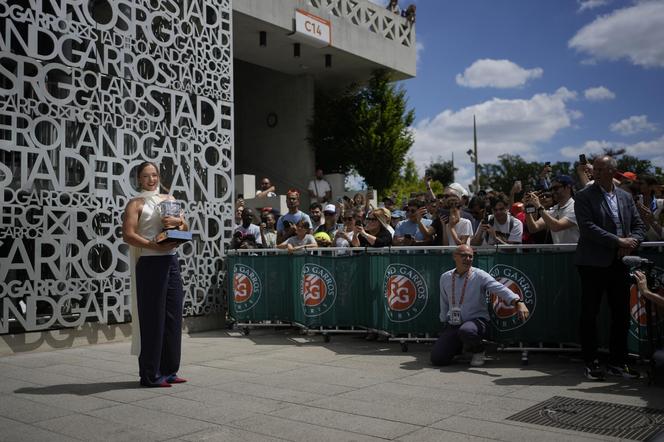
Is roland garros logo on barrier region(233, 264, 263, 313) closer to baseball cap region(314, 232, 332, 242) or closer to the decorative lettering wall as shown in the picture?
the decorative lettering wall

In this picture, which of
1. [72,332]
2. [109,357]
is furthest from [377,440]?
[72,332]

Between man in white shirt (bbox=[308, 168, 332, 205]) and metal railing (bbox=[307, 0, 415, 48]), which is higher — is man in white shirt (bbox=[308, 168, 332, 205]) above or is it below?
below

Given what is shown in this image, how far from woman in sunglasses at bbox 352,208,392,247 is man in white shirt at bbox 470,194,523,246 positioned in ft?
4.73

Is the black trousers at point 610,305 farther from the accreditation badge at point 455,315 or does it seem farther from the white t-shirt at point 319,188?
the white t-shirt at point 319,188

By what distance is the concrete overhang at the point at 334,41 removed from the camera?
19.9m

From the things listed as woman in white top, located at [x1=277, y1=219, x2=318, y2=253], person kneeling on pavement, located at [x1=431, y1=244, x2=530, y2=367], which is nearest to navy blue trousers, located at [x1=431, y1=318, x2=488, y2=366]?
person kneeling on pavement, located at [x1=431, y1=244, x2=530, y2=367]

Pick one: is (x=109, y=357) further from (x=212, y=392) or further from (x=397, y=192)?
(x=397, y=192)

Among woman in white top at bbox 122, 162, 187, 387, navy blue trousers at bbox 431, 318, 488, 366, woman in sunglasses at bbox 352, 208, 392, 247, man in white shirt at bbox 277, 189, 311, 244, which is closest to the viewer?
woman in white top at bbox 122, 162, 187, 387

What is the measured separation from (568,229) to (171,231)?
4802mm

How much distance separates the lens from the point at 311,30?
21.0m

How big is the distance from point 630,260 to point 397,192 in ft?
66.7

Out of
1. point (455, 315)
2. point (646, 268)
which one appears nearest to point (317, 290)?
point (455, 315)

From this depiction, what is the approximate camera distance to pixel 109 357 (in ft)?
28.2

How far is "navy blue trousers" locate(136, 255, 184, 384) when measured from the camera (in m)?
6.57
